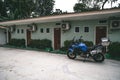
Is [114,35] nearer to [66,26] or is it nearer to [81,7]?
[66,26]

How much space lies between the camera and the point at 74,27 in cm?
1073

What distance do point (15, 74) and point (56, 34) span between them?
729 centimetres

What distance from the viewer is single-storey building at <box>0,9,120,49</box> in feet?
28.1

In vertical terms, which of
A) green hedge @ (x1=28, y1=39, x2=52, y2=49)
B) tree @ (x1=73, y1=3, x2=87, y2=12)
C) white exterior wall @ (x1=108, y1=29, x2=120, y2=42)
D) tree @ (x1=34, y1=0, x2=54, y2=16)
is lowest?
green hedge @ (x1=28, y1=39, x2=52, y2=49)

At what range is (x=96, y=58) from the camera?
23.5ft

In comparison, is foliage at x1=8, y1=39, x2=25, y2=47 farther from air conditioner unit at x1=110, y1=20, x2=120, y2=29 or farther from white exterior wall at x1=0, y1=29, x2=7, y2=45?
air conditioner unit at x1=110, y1=20, x2=120, y2=29

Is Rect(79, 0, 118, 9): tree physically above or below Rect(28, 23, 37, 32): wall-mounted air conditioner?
above

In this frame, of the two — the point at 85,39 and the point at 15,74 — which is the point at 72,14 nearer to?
the point at 85,39

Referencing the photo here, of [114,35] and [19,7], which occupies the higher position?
[19,7]

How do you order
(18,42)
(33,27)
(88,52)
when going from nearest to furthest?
(88,52), (33,27), (18,42)

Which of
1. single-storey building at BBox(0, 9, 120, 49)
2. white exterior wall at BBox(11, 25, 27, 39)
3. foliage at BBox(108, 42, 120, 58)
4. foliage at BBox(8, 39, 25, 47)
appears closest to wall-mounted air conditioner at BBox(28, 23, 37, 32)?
single-storey building at BBox(0, 9, 120, 49)

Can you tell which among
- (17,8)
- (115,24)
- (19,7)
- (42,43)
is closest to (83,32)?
(115,24)

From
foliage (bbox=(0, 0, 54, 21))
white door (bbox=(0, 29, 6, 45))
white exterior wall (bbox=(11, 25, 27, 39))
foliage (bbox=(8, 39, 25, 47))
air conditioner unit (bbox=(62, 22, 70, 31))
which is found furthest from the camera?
foliage (bbox=(0, 0, 54, 21))

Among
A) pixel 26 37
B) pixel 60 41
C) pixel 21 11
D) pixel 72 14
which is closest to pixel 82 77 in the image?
pixel 72 14
